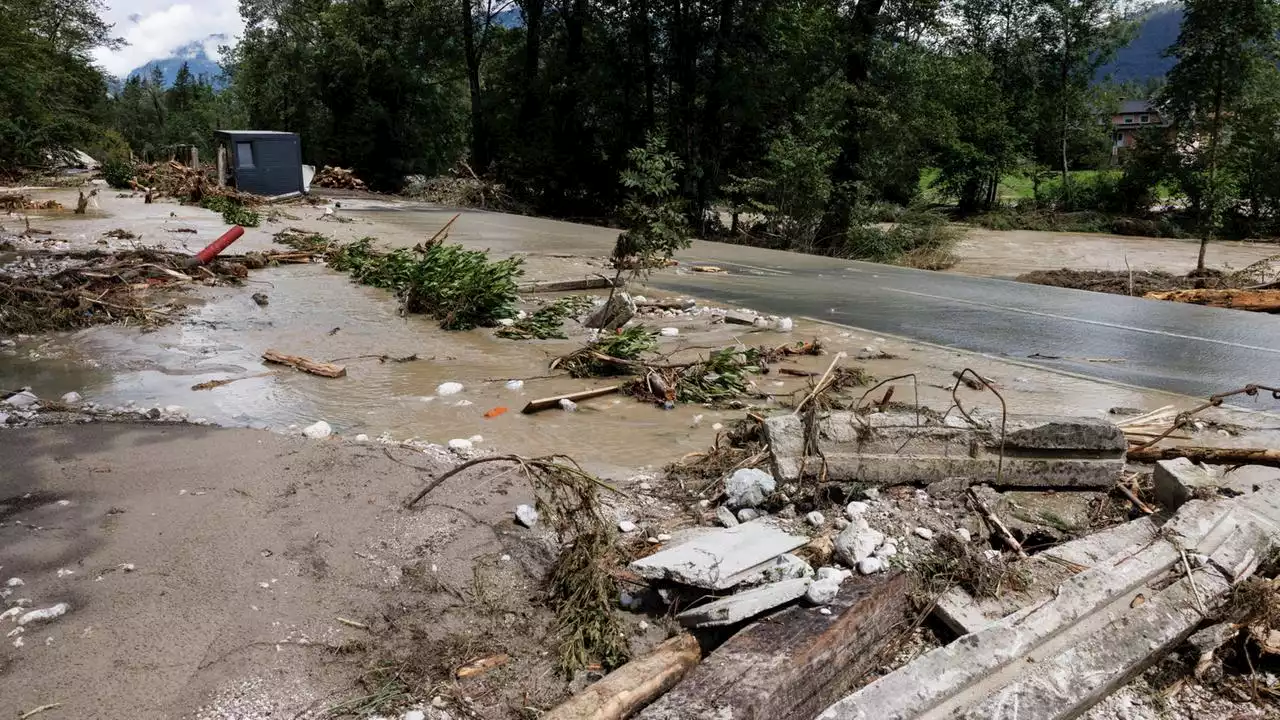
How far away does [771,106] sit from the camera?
24109mm

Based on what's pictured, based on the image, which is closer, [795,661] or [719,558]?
[795,661]

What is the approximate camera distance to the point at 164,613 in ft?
9.46

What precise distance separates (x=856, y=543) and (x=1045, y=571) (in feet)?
2.56

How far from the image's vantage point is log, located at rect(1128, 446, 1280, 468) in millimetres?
4367

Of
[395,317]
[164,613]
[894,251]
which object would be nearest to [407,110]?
[894,251]

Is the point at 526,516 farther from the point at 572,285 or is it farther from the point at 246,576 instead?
the point at 572,285

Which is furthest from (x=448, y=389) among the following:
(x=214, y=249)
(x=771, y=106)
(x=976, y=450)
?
(x=771, y=106)

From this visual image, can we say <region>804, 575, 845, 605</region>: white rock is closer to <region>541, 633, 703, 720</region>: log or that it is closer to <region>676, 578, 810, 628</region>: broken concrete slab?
<region>676, 578, 810, 628</region>: broken concrete slab

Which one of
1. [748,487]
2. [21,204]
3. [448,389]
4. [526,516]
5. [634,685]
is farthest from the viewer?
[21,204]

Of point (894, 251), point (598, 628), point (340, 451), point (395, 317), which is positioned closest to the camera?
point (598, 628)

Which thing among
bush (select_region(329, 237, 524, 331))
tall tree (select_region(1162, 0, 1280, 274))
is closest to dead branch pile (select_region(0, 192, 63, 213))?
bush (select_region(329, 237, 524, 331))

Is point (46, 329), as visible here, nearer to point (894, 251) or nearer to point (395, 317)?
point (395, 317)

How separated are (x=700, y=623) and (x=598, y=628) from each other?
36cm

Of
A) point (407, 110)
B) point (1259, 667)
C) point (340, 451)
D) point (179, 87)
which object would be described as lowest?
point (1259, 667)
